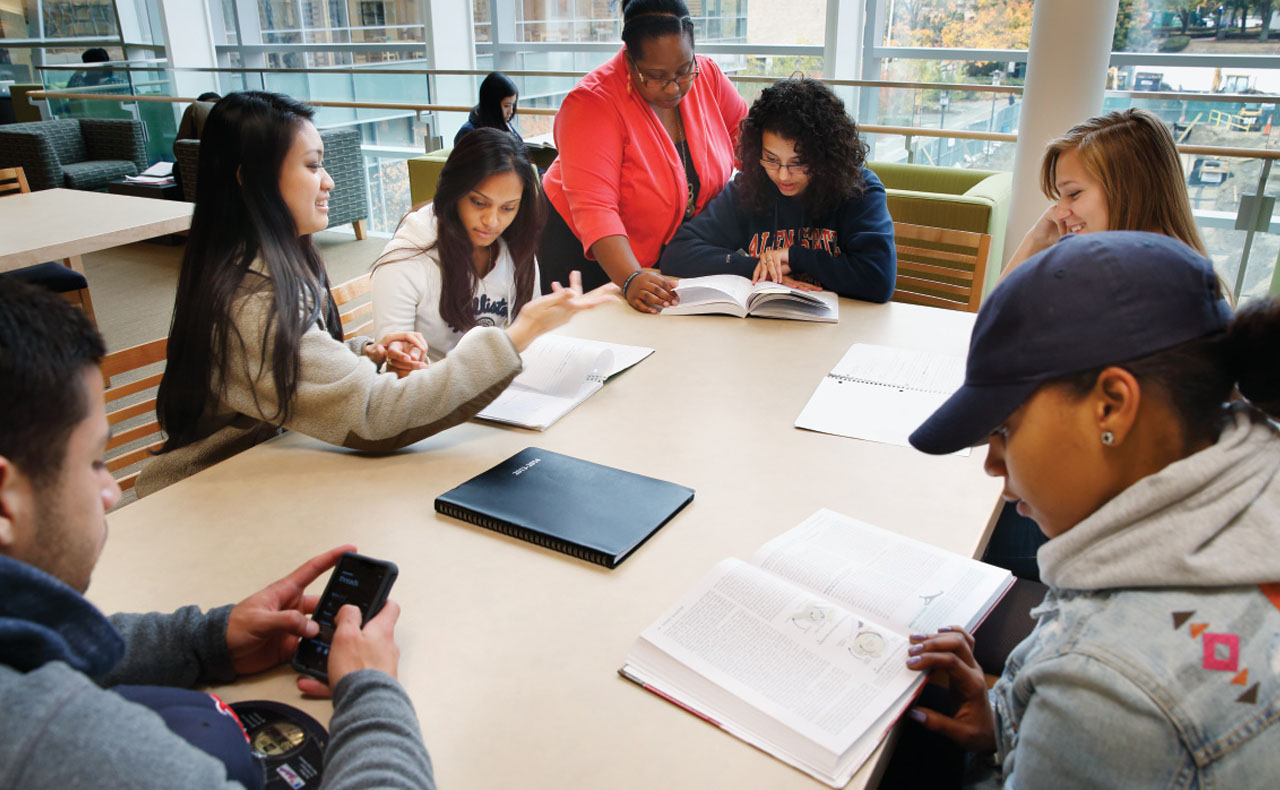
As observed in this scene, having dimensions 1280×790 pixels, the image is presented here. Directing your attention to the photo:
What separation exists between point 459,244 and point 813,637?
1404mm

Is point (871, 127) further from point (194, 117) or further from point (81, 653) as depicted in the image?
point (194, 117)

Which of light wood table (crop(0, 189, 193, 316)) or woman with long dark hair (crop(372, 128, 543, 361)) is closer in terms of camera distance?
woman with long dark hair (crop(372, 128, 543, 361))

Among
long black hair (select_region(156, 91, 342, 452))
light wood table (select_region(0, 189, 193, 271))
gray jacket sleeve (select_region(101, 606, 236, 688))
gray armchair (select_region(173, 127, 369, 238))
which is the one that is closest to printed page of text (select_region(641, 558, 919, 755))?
gray jacket sleeve (select_region(101, 606, 236, 688))

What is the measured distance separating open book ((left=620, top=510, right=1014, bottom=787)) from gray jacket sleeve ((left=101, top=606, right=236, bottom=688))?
1.39ft

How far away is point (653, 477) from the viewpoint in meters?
1.34

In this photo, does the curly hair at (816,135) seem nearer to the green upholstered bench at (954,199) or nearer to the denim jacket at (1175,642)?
the green upholstered bench at (954,199)

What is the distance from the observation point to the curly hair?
218 centimetres

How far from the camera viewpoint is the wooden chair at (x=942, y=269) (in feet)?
7.93

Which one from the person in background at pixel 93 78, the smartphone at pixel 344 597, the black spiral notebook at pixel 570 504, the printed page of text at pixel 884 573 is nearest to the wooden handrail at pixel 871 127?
the person in background at pixel 93 78

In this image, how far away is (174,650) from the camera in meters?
0.92

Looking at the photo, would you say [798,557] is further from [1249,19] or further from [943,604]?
[1249,19]

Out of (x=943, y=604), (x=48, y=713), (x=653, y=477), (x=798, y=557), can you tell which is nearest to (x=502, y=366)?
(x=653, y=477)

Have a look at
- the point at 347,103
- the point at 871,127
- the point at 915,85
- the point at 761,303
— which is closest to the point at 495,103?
the point at 347,103

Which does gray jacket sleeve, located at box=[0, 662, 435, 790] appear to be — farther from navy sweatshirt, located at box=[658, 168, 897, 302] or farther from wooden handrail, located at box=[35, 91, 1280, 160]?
wooden handrail, located at box=[35, 91, 1280, 160]
